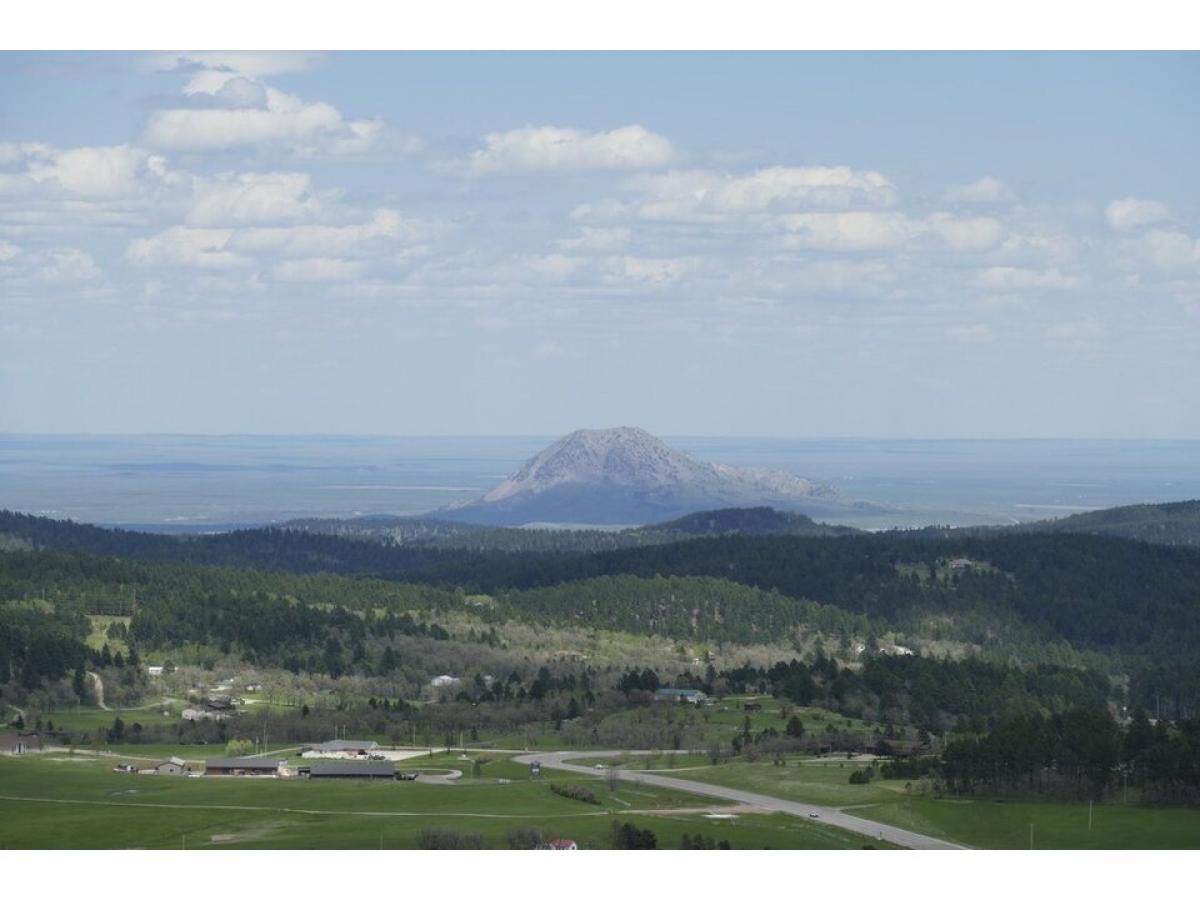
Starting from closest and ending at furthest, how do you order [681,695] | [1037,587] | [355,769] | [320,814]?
1. [320,814]
2. [355,769]
3. [681,695]
4. [1037,587]

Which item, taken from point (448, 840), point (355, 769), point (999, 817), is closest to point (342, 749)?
point (355, 769)

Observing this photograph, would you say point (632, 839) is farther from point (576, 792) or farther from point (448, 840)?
point (576, 792)

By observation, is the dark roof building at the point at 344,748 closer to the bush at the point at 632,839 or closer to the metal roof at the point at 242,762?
the metal roof at the point at 242,762

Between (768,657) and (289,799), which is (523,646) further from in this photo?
(289,799)

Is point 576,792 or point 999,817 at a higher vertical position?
point 576,792

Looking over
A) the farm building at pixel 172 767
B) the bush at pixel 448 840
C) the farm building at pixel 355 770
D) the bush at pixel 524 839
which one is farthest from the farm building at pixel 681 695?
the bush at pixel 524 839
